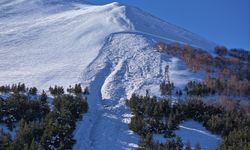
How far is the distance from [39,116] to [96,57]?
13.9 meters

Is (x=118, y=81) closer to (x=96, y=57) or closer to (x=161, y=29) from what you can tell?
(x=96, y=57)

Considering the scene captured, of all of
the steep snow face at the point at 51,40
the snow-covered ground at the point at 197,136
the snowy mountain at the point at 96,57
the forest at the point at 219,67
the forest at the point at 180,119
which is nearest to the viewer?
the forest at the point at 180,119

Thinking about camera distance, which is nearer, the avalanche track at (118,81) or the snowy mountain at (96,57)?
the avalanche track at (118,81)

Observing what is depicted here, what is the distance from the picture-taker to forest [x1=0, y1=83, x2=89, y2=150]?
21.2 metres

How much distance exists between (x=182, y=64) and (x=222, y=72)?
3.31 m

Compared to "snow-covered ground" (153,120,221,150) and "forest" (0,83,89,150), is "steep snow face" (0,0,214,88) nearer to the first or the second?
"forest" (0,83,89,150)

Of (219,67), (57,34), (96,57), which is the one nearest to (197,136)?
(219,67)

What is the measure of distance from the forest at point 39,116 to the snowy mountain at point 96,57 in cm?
103

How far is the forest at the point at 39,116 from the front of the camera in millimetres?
21219

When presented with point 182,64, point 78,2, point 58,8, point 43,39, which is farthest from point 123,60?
point 78,2

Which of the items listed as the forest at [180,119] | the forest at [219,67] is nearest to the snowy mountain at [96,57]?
the forest at [180,119]

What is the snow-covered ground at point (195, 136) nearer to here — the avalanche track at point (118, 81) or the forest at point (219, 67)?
the avalanche track at point (118, 81)

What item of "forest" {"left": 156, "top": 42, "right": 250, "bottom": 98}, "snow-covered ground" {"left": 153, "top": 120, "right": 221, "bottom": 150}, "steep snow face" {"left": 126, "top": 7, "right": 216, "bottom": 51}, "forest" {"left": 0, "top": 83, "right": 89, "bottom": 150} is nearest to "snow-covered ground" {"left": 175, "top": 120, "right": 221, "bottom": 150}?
"snow-covered ground" {"left": 153, "top": 120, "right": 221, "bottom": 150}

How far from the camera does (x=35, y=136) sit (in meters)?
21.6
